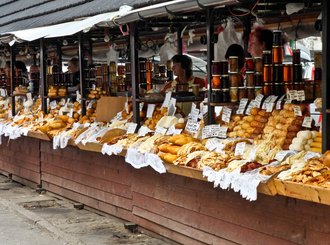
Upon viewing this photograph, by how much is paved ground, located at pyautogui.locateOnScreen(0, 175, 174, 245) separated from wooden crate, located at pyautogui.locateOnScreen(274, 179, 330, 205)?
2604 mm

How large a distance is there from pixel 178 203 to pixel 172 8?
2.05 m

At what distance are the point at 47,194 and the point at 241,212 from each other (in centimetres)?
570

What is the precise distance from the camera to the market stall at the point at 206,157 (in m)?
5.23

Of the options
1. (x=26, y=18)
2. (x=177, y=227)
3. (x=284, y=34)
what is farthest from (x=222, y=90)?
(x=26, y=18)

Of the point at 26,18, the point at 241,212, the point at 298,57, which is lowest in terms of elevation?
the point at 241,212

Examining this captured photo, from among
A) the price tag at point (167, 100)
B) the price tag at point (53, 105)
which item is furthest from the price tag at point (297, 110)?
the price tag at point (53, 105)

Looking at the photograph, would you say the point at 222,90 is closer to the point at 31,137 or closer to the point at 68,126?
the point at 68,126

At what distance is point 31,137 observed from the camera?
1132cm

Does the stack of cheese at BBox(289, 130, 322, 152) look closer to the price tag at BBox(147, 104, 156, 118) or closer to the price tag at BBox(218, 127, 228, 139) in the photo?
the price tag at BBox(218, 127, 228, 139)

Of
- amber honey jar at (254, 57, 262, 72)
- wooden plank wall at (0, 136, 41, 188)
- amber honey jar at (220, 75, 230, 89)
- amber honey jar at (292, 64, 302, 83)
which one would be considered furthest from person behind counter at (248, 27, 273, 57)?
wooden plank wall at (0, 136, 41, 188)

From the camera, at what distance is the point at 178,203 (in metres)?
6.94

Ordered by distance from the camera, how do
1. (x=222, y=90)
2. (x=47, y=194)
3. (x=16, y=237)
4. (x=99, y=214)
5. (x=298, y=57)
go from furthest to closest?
1. (x=47, y=194)
2. (x=99, y=214)
3. (x=16, y=237)
4. (x=222, y=90)
5. (x=298, y=57)

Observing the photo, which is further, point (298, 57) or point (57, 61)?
point (57, 61)

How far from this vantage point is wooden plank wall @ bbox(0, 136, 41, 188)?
1134 centimetres
